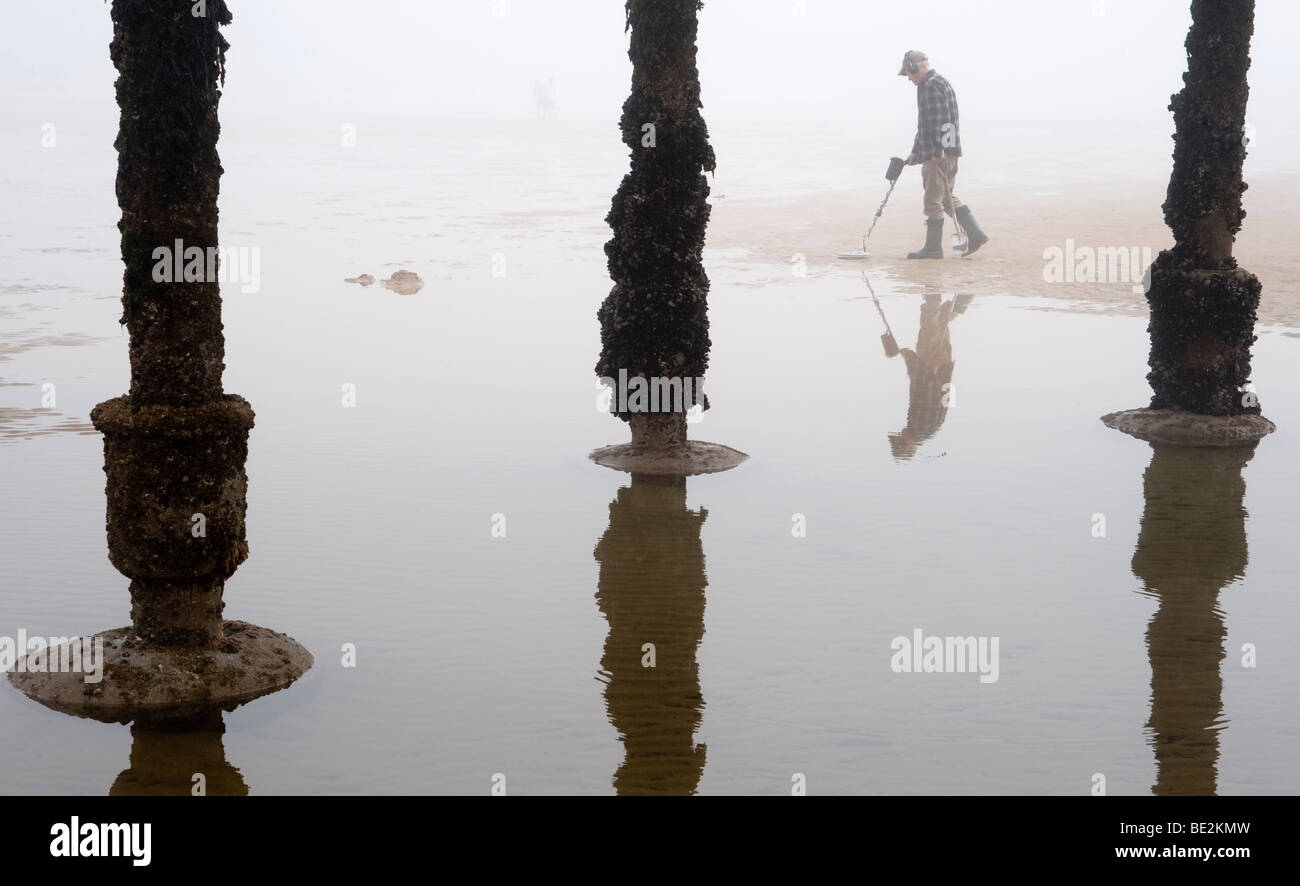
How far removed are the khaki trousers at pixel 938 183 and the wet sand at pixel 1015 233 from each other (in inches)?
31.7

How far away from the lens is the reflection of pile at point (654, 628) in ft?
19.1

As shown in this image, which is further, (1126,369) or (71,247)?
(71,247)

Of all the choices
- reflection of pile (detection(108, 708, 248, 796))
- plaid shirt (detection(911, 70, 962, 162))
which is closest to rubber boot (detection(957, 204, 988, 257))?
plaid shirt (detection(911, 70, 962, 162))

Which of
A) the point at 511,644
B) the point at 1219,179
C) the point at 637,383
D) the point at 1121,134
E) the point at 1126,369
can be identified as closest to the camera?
the point at 511,644

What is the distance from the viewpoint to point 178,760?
5.71m

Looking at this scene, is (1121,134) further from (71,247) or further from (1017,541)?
(1017,541)

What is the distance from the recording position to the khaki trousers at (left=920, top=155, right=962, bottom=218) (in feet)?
69.3

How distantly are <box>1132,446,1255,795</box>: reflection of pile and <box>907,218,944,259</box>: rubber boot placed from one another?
36.4ft

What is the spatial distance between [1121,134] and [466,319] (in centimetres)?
5322

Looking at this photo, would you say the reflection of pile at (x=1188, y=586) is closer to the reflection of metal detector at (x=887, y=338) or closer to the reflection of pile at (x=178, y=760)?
the reflection of pile at (x=178, y=760)

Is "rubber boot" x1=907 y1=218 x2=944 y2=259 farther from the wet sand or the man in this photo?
the wet sand

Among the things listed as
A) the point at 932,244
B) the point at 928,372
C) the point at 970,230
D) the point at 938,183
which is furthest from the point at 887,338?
the point at 970,230
